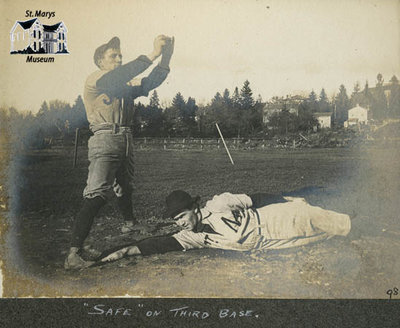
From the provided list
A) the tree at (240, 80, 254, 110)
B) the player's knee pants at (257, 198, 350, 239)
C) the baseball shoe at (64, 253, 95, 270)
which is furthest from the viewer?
the tree at (240, 80, 254, 110)

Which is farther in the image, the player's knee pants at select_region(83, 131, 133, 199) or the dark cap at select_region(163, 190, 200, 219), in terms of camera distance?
the dark cap at select_region(163, 190, 200, 219)

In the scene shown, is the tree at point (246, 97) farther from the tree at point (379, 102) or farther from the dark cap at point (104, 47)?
the dark cap at point (104, 47)

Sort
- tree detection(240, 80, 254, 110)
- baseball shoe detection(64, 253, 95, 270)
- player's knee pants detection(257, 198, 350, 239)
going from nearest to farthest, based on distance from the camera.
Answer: baseball shoe detection(64, 253, 95, 270) → player's knee pants detection(257, 198, 350, 239) → tree detection(240, 80, 254, 110)

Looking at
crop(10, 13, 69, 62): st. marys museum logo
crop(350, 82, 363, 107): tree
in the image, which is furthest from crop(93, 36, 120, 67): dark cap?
crop(350, 82, 363, 107): tree

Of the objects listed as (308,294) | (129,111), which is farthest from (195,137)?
(308,294)

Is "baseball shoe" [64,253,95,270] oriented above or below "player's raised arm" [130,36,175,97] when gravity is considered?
below

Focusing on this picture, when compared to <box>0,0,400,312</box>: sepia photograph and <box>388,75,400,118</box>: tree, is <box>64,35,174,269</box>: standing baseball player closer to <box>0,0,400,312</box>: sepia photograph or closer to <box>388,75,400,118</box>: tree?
<box>0,0,400,312</box>: sepia photograph
